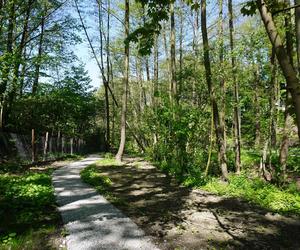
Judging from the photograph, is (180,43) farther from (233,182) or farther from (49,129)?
(233,182)

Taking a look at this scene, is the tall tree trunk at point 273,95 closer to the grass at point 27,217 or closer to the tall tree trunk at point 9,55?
the grass at point 27,217

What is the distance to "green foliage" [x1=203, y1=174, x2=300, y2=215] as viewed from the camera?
29.8 ft

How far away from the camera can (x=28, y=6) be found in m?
19.7

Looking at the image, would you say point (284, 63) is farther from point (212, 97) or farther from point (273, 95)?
point (273, 95)

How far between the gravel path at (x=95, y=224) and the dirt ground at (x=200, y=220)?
1.03 feet

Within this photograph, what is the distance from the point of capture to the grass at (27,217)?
213 inches

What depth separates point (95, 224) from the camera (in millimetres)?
6406

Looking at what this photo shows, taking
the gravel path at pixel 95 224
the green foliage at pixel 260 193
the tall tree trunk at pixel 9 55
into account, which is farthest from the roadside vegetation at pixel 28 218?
the tall tree trunk at pixel 9 55

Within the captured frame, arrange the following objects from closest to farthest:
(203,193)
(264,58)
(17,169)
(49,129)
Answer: (203,193) < (264,58) < (17,169) < (49,129)

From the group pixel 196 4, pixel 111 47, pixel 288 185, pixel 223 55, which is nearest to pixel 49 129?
pixel 111 47

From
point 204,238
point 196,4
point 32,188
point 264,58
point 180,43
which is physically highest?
point 180,43

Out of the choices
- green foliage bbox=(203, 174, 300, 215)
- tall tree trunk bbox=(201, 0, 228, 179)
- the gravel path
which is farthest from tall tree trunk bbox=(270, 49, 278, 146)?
the gravel path

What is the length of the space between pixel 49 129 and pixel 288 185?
19986 millimetres

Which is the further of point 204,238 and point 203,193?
Result: point 203,193
